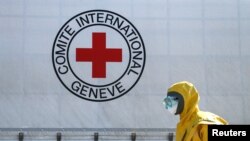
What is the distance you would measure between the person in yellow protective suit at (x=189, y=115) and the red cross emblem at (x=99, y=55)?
5.34 feet

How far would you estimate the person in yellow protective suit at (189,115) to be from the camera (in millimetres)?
1742

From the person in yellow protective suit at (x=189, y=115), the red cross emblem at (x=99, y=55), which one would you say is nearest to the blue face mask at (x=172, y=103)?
the person in yellow protective suit at (x=189, y=115)

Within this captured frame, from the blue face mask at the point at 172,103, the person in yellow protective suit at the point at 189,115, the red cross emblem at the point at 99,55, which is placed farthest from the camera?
the red cross emblem at the point at 99,55

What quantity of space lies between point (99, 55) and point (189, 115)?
185 centimetres

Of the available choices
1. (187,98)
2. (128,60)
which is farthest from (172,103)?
(128,60)

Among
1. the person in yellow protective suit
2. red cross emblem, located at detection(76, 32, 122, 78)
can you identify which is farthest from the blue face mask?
red cross emblem, located at detection(76, 32, 122, 78)

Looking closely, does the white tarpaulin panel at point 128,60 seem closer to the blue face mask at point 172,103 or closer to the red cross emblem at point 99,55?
the red cross emblem at point 99,55

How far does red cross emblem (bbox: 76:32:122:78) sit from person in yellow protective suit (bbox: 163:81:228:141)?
163 cm

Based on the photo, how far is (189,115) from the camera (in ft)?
6.01

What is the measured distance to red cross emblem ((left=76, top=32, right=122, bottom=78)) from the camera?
11.4ft

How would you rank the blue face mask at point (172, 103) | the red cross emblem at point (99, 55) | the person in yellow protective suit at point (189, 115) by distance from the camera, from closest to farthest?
the person in yellow protective suit at point (189, 115)
the blue face mask at point (172, 103)
the red cross emblem at point (99, 55)

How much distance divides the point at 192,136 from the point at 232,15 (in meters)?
2.22

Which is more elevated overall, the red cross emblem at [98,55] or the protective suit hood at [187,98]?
the red cross emblem at [98,55]

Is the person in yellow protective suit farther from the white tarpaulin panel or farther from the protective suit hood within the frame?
the white tarpaulin panel
